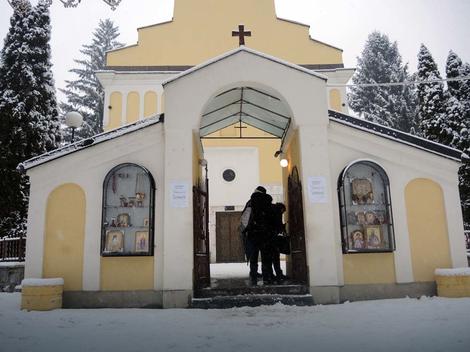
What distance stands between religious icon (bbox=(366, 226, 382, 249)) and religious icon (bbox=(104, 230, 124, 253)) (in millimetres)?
5132

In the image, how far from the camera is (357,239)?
853 cm

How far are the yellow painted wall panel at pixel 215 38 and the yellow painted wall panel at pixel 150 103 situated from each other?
1799 mm

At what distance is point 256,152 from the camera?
21031 millimetres

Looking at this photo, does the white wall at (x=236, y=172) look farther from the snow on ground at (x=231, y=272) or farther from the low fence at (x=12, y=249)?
the low fence at (x=12, y=249)

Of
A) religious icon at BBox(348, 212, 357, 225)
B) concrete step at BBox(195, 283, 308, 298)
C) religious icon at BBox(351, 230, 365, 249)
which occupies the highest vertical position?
religious icon at BBox(348, 212, 357, 225)

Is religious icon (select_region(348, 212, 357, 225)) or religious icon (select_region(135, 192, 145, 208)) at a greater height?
religious icon (select_region(135, 192, 145, 208))

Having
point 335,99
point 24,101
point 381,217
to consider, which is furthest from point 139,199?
point 335,99

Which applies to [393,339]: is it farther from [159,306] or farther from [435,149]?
[435,149]

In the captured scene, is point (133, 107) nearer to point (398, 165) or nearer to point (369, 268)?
point (398, 165)

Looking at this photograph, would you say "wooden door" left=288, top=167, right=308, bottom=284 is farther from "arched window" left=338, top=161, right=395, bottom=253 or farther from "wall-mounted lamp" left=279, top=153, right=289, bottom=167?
"arched window" left=338, top=161, right=395, bottom=253

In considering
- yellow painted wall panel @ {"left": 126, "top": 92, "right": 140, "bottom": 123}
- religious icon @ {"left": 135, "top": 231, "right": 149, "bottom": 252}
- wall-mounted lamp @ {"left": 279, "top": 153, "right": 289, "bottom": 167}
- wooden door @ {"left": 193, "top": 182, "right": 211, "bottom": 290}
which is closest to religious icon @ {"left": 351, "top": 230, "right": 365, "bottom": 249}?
wall-mounted lamp @ {"left": 279, "top": 153, "right": 289, "bottom": 167}

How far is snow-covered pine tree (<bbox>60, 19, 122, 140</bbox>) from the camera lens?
3388 cm

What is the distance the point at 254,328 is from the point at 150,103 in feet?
52.1

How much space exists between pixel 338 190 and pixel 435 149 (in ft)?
8.07
